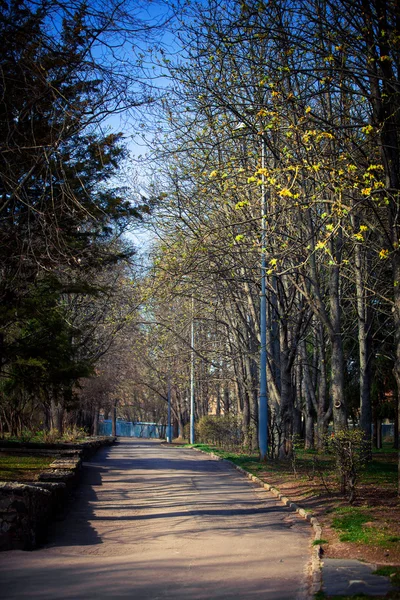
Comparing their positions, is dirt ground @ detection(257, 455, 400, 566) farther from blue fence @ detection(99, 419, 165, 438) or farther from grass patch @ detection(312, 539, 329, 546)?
blue fence @ detection(99, 419, 165, 438)

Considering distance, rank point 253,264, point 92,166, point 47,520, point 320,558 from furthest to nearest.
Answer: point 253,264
point 92,166
point 47,520
point 320,558

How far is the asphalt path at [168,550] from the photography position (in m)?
7.00

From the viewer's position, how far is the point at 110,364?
1864 inches

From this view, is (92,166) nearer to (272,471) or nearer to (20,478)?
(20,478)

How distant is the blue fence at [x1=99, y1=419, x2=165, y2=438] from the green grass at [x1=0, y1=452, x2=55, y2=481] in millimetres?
61308

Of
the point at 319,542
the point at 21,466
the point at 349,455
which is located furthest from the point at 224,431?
the point at 319,542

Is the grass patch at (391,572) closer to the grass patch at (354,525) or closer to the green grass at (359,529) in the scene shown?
the green grass at (359,529)

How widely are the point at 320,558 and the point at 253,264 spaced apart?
14.8 metres

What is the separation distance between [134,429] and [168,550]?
282 ft

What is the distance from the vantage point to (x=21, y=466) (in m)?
18.4

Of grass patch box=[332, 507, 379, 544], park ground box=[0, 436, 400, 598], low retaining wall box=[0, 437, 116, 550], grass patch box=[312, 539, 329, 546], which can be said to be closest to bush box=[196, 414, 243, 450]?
park ground box=[0, 436, 400, 598]

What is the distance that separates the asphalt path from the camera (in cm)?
700

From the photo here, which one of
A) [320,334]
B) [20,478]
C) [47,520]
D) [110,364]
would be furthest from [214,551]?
[110,364]

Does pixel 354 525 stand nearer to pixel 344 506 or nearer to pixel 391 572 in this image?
pixel 344 506
